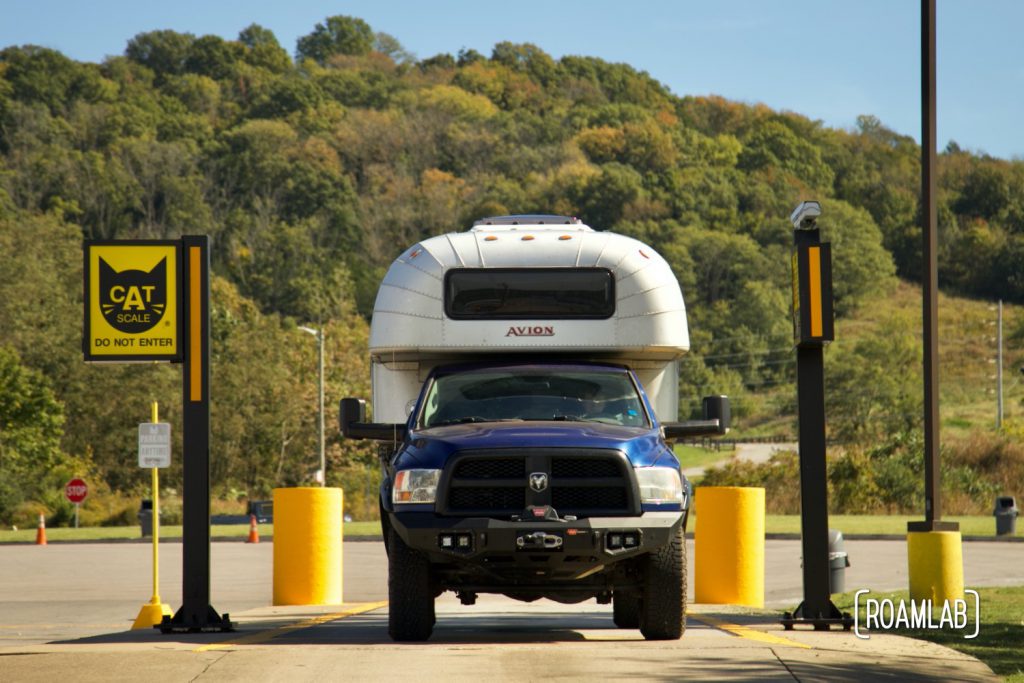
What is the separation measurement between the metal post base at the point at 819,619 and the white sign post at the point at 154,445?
24.1ft

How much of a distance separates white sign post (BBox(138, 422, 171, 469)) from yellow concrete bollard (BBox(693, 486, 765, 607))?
5917mm

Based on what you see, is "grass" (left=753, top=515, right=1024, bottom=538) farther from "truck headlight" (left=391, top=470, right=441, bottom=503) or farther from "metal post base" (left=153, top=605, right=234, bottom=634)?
"truck headlight" (left=391, top=470, right=441, bottom=503)

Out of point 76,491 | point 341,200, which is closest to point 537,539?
point 76,491

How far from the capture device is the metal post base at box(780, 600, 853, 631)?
13.2m

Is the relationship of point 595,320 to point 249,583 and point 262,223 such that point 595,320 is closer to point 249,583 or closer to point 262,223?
point 249,583

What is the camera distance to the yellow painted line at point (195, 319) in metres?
13.6

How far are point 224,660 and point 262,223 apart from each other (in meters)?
131

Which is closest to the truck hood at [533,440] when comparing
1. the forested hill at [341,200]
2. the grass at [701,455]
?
the forested hill at [341,200]

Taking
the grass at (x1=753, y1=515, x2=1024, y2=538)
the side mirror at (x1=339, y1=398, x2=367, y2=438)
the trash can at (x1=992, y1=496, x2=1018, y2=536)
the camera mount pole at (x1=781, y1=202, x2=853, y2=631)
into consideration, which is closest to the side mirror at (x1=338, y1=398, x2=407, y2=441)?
the side mirror at (x1=339, y1=398, x2=367, y2=438)

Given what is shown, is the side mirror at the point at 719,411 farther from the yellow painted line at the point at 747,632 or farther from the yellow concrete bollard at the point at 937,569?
the yellow concrete bollard at the point at 937,569

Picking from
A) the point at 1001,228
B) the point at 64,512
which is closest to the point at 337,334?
the point at 64,512

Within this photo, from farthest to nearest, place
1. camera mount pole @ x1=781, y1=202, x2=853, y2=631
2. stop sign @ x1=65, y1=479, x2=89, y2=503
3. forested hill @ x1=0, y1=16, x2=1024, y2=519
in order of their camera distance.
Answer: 1. forested hill @ x1=0, y1=16, x2=1024, y2=519
2. stop sign @ x1=65, y1=479, x2=89, y2=503
3. camera mount pole @ x1=781, y1=202, x2=853, y2=631

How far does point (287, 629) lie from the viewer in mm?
13742

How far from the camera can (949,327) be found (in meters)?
128
